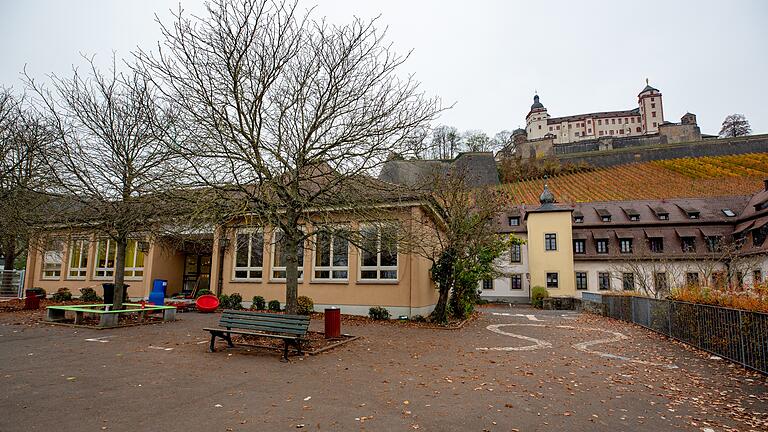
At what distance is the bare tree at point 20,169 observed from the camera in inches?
553

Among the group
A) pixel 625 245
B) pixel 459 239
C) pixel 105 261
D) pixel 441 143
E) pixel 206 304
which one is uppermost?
pixel 441 143

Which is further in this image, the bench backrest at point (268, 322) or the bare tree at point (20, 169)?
the bare tree at point (20, 169)

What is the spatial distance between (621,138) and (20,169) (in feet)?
322

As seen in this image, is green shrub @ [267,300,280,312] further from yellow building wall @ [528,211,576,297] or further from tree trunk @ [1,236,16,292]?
yellow building wall @ [528,211,576,297]

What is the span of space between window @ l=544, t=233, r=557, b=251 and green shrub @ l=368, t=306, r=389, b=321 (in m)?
25.9

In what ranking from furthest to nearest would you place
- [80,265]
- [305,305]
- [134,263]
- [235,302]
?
[80,265], [134,263], [235,302], [305,305]

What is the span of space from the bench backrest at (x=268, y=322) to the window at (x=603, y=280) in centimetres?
3526

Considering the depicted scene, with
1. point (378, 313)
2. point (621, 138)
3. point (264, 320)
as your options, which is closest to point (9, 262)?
point (378, 313)

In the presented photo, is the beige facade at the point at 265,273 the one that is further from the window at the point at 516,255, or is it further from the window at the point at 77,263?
the window at the point at 516,255

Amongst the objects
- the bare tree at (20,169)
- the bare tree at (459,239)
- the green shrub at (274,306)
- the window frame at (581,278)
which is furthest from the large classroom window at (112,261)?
the window frame at (581,278)

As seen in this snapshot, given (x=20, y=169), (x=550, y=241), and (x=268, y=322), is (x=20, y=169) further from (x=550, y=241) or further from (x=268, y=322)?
(x=550, y=241)

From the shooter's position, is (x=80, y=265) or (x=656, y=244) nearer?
(x=80, y=265)

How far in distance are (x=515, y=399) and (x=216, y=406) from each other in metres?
4.00

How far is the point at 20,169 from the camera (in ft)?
47.7
